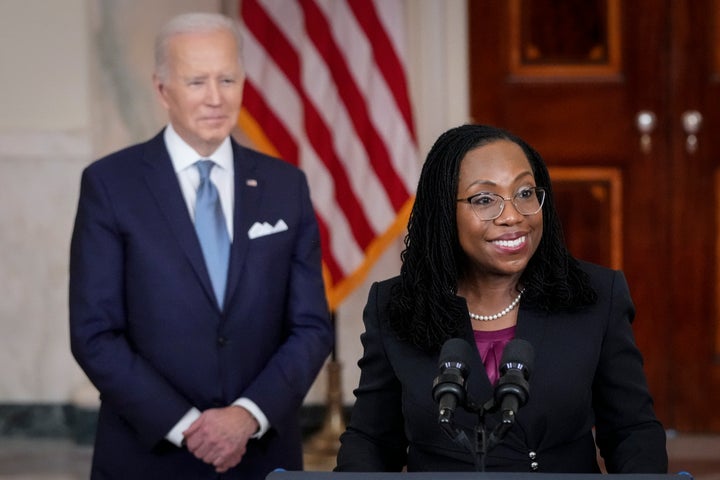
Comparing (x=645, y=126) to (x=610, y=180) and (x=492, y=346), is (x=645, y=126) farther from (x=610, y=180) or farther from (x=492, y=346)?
(x=492, y=346)

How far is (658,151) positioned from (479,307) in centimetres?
350

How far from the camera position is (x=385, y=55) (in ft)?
18.5

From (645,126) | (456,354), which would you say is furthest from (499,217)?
(645,126)

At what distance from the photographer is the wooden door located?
5965 millimetres

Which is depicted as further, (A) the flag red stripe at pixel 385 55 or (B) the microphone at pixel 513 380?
(A) the flag red stripe at pixel 385 55

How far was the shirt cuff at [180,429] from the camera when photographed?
126 inches

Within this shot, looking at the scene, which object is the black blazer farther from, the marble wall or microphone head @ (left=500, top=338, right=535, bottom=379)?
the marble wall

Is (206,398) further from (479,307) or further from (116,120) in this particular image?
(116,120)

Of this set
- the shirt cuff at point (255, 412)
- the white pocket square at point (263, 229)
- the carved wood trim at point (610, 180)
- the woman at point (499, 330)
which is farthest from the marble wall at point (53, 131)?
the woman at point (499, 330)

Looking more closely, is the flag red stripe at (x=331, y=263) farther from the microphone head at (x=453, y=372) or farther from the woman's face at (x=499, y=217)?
the microphone head at (x=453, y=372)

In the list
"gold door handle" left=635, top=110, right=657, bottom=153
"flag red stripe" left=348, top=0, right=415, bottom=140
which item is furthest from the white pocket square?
"gold door handle" left=635, top=110, right=657, bottom=153

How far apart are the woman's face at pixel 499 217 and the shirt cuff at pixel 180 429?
938 millimetres

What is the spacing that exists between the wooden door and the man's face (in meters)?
2.88

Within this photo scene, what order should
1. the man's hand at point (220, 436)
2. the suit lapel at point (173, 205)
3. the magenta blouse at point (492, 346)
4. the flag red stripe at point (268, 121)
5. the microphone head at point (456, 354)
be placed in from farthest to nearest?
the flag red stripe at point (268, 121) → the suit lapel at point (173, 205) → the man's hand at point (220, 436) → the magenta blouse at point (492, 346) → the microphone head at point (456, 354)
